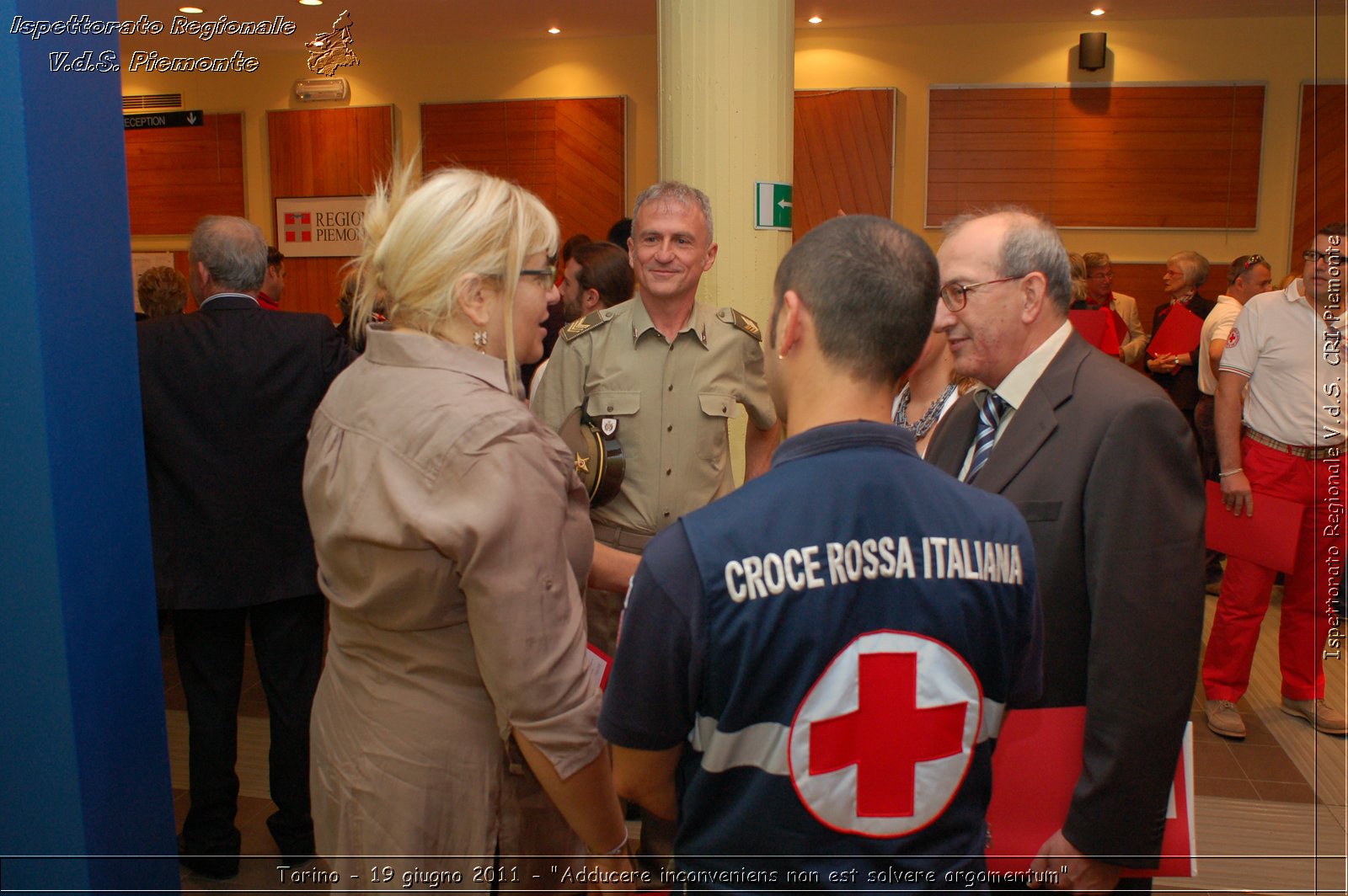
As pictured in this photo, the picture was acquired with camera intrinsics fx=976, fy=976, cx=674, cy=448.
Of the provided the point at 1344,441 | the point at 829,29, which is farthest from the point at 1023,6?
the point at 1344,441

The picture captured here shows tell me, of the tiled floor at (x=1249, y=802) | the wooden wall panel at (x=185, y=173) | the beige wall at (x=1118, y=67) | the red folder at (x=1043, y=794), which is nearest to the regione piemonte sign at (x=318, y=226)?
the wooden wall panel at (x=185, y=173)

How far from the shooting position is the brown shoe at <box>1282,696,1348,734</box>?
4.00m

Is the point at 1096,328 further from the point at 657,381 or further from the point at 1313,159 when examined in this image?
the point at 1313,159

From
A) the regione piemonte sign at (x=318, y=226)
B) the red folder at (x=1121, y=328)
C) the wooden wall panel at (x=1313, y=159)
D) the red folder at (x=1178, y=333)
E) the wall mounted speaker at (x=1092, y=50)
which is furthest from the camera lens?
the regione piemonte sign at (x=318, y=226)

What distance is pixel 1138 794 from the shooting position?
1497 mm

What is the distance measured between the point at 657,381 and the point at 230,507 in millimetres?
1294

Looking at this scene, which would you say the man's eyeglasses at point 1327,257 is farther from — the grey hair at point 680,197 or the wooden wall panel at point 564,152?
the wooden wall panel at point 564,152

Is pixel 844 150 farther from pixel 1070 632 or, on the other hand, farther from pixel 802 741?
pixel 802 741

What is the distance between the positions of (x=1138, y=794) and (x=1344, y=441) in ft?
10.5

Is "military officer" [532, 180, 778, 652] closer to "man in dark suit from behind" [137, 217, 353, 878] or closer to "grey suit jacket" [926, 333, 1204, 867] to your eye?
"man in dark suit from behind" [137, 217, 353, 878]

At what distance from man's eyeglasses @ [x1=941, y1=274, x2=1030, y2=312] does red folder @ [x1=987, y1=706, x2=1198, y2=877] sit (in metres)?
0.71

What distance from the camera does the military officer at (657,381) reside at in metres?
2.90

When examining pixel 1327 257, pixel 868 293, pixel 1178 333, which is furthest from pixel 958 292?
pixel 1178 333

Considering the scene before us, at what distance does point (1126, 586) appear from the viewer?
4.91 ft
